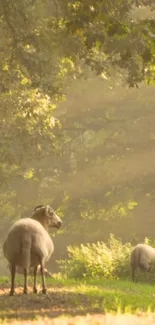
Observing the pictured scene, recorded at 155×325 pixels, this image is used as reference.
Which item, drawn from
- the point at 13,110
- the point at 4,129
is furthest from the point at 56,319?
the point at 4,129

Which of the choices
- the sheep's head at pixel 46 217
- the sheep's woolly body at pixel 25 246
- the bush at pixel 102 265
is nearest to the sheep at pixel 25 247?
the sheep's woolly body at pixel 25 246

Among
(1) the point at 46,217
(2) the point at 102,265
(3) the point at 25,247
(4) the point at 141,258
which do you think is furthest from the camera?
(2) the point at 102,265

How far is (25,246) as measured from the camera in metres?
8.70

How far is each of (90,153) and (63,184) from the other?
3.91m

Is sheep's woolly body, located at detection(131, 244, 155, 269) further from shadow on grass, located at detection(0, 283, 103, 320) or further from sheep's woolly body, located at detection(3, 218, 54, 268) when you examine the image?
sheep's woolly body, located at detection(3, 218, 54, 268)

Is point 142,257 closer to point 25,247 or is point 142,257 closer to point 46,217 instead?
point 46,217

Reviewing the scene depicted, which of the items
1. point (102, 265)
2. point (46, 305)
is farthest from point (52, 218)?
point (102, 265)

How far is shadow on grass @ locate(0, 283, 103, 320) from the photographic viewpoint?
271 inches

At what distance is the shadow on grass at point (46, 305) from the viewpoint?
6.89 m

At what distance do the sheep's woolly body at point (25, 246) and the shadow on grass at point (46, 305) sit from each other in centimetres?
69

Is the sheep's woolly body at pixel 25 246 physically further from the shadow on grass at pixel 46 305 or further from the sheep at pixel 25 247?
the shadow on grass at pixel 46 305

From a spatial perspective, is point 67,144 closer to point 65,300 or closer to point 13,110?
point 13,110

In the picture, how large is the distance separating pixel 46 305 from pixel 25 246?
4.69 feet

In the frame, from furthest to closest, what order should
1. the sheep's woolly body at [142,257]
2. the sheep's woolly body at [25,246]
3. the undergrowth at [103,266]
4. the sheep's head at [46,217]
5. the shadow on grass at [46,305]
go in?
the undergrowth at [103,266] < the sheep's woolly body at [142,257] < the sheep's head at [46,217] < the sheep's woolly body at [25,246] < the shadow on grass at [46,305]
